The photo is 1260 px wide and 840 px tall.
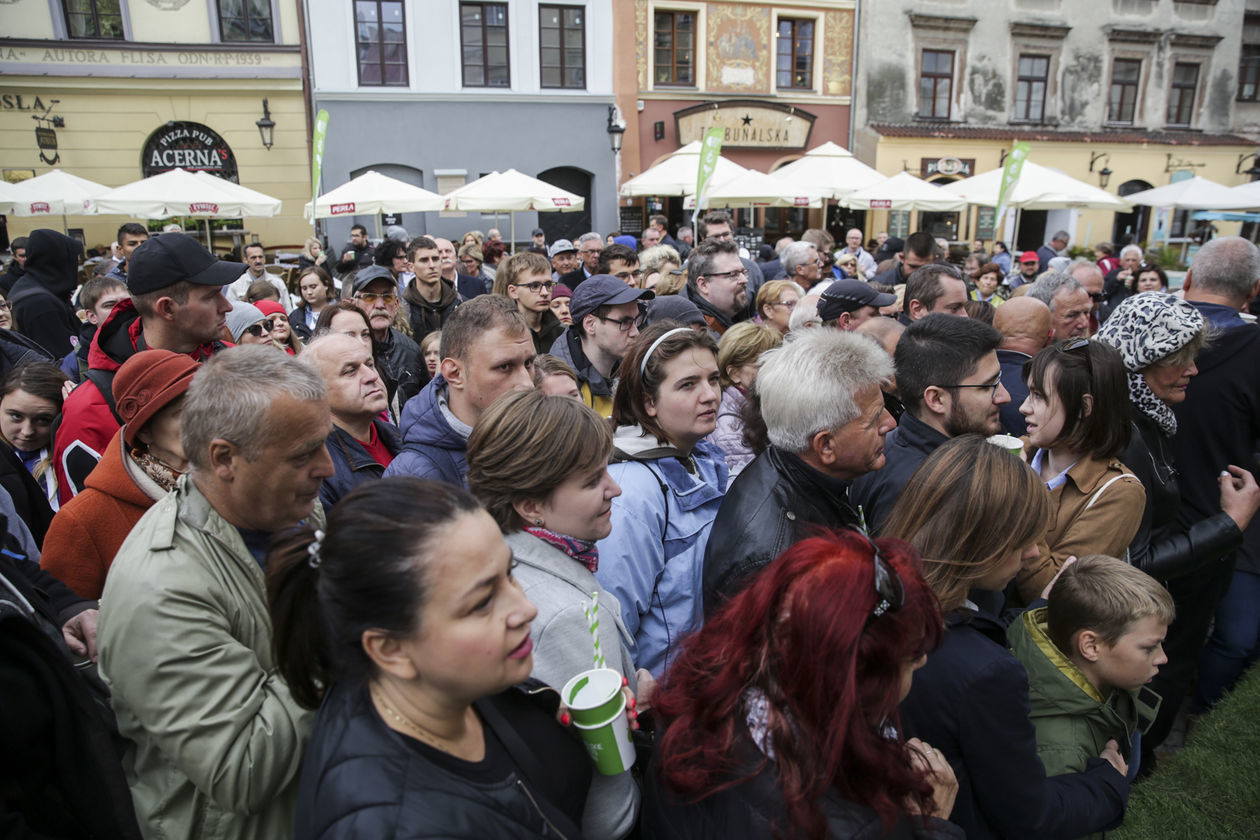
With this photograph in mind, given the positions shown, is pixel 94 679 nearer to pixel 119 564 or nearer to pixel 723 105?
pixel 119 564

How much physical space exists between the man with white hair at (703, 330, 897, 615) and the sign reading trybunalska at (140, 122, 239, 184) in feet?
60.7

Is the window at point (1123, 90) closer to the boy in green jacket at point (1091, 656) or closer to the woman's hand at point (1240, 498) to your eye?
the woman's hand at point (1240, 498)

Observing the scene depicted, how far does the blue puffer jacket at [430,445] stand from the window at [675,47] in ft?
62.6

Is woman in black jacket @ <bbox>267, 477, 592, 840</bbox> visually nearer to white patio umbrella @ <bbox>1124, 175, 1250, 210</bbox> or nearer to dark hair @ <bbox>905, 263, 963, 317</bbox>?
dark hair @ <bbox>905, 263, 963, 317</bbox>

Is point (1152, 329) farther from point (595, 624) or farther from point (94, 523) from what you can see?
point (94, 523)

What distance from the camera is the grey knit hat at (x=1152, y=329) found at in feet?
10.6

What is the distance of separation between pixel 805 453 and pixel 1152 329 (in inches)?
75.1

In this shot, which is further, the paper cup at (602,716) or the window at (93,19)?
the window at (93,19)

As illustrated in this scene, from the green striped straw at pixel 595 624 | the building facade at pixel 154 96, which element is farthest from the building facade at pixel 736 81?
the green striped straw at pixel 595 624

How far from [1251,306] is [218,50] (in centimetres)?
1889

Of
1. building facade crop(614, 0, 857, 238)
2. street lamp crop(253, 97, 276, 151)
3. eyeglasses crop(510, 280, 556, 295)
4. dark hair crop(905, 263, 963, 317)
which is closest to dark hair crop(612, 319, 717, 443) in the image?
dark hair crop(905, 263, 963, 317)

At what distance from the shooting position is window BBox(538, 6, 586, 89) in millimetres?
18797

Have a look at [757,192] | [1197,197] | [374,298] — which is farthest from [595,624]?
[1197,197]

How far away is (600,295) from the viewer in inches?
168
